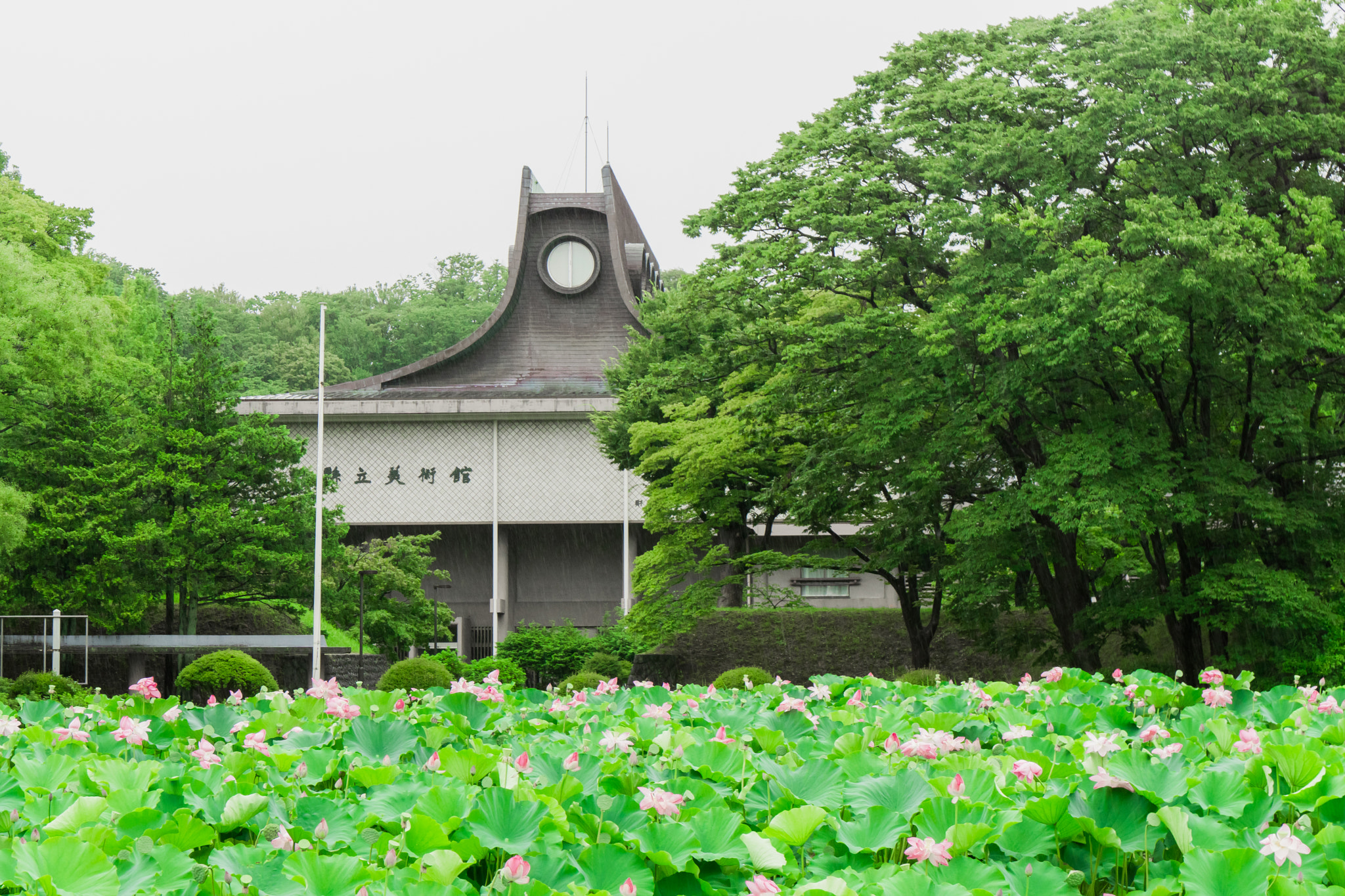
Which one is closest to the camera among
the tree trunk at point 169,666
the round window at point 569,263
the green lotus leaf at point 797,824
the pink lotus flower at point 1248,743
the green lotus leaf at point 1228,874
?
the green lotus leaf at point 1228,874

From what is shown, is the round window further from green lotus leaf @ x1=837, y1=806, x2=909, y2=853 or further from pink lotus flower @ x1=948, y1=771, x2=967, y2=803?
green lotus leaf @ x1=837, y1=806, x2=909, y2=853

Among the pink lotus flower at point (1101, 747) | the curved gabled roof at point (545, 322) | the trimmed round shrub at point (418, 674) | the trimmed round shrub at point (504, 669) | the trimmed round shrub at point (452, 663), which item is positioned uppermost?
the curved gabled roof at point (545, 322)

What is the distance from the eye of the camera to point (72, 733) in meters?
4.46

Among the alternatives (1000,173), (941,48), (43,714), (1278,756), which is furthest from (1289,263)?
(43,714)

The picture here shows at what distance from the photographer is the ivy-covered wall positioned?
3066cm

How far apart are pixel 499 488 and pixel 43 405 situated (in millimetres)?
13923

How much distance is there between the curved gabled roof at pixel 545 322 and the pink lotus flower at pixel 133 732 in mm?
34975

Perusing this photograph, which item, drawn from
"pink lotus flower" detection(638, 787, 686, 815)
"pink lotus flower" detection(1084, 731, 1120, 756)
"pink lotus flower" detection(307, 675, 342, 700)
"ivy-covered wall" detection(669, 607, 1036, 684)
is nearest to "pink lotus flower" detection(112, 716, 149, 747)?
"pink lotus flower" detection(307, 675, 342, 700)

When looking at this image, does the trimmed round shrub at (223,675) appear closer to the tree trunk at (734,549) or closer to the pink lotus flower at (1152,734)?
the tree trunk at (734,549)

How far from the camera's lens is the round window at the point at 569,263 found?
Result: 40688 millimetres

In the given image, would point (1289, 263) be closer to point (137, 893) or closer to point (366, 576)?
point (137, 893)

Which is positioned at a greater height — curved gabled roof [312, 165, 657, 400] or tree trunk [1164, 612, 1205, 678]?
curved gabled roof [312, 165, 657, 400]

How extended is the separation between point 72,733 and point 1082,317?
47.5ft

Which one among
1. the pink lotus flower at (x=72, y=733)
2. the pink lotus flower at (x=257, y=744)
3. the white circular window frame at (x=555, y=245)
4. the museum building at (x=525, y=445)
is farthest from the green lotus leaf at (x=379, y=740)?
the white circular window frame at (x=555, y=245)
